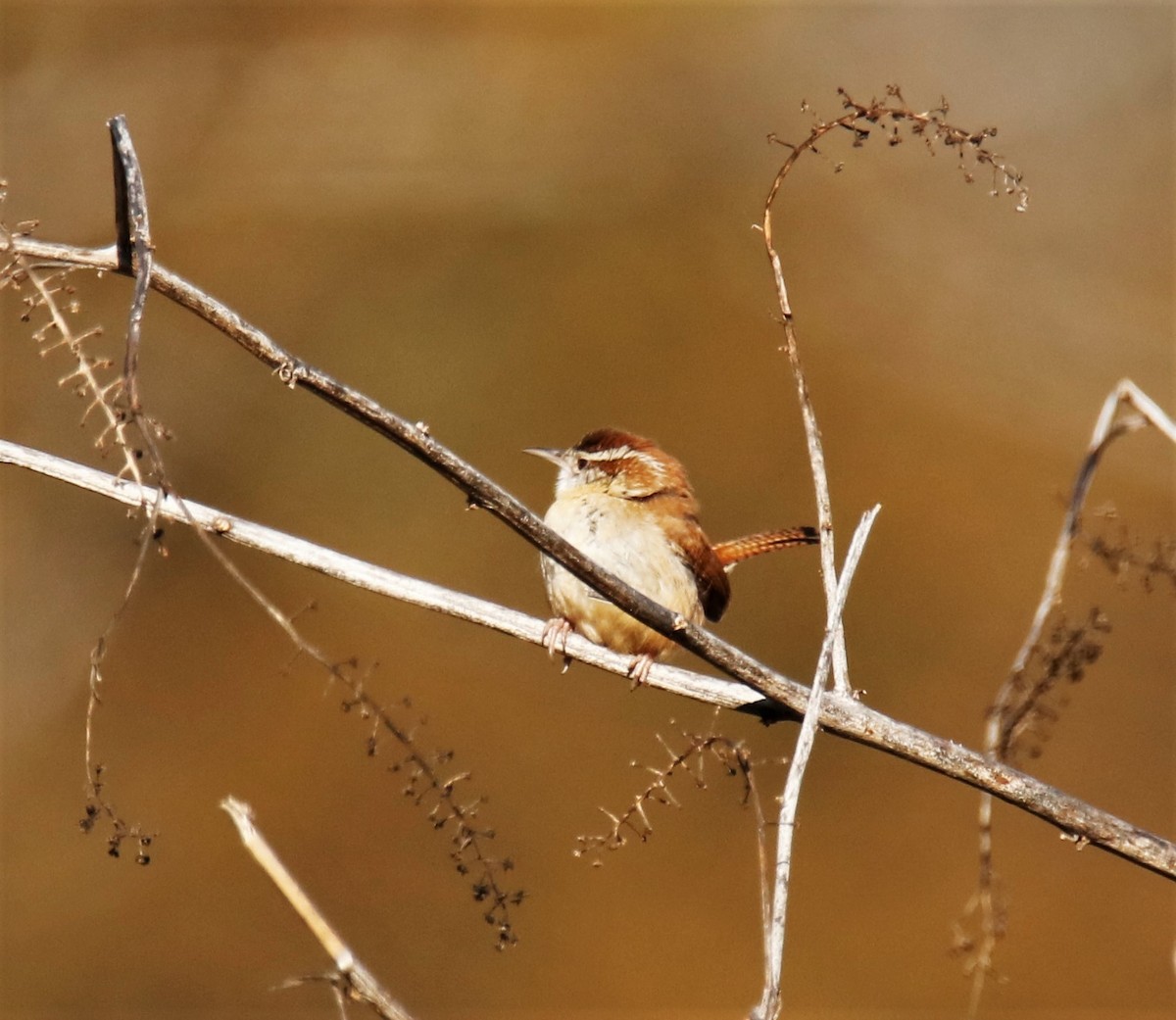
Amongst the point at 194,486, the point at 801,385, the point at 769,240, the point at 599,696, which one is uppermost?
the point at 194,486

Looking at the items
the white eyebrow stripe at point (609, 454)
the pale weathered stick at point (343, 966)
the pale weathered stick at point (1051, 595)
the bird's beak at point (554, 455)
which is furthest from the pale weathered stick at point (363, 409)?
the bird's beak at point (554, 455)

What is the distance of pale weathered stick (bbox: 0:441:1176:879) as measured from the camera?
2.06 meters

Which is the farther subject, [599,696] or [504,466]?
[504,466]

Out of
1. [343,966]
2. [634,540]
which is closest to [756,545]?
[634,540]

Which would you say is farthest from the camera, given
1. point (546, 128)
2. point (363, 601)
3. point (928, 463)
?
point (546, 128)

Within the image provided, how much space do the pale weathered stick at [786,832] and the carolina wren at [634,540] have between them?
1.46 m

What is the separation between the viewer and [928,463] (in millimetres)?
7609

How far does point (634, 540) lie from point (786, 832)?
85.3 inches

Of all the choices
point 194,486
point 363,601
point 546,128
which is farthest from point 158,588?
point 546,128

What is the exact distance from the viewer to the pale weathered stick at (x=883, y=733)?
2.06 meters

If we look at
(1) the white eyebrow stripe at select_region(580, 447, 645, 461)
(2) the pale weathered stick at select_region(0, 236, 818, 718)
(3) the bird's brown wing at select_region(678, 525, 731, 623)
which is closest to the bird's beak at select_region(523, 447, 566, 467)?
(1) the white eyebrow stripe at select_region(580, 447, 645, 461)

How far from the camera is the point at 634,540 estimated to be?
3.79 metres

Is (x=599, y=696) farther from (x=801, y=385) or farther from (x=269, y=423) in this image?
(x=801, y=385)

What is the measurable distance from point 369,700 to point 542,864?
449cm
